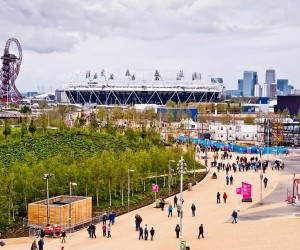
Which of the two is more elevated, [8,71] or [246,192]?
[8,71]

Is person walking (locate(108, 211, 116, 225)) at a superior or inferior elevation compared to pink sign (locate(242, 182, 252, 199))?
inferior

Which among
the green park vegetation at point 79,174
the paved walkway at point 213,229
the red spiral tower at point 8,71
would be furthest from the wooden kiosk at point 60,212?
the red spiral tower at point 8,71

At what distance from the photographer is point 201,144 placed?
75.4m

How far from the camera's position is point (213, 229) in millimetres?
27109

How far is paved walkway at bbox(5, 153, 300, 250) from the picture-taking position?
79.0ft

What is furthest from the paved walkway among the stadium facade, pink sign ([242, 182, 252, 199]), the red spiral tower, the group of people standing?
the stadium facade

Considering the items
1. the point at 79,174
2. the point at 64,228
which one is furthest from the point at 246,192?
the point at 64,228

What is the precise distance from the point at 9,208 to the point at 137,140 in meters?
33.0

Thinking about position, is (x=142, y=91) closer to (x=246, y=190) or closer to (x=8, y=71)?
(x=8, y=71)

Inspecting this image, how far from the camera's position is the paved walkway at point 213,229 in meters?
24.1


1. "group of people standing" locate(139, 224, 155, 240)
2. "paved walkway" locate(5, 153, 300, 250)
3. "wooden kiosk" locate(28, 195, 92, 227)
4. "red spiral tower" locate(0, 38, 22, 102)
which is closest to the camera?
"paved walkway" locate(5, 153, 300, 250)

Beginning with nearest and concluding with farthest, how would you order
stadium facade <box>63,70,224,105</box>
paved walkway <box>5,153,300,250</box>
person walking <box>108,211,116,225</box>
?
paved walkway <box>5,153,300,250</box> → person walking <box>108,211,116,225</box> → stadium facade <box>63,70,224,105</box>

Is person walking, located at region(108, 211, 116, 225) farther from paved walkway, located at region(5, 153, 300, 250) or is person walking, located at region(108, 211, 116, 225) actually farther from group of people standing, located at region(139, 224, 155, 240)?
group of people standing, located at region(139, 224, 155, 240)

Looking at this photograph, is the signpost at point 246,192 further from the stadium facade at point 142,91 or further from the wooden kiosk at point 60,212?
the stadium facade at point 142,91
